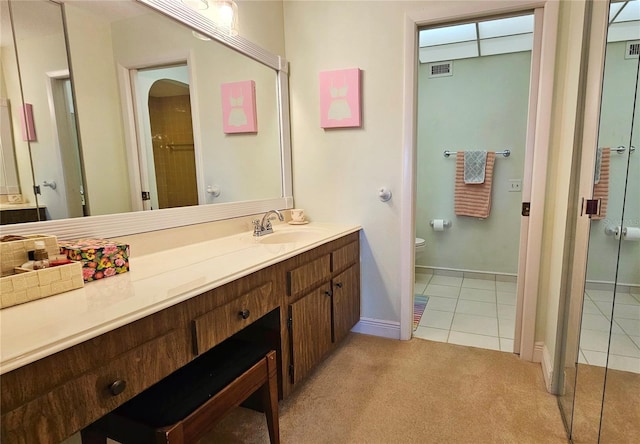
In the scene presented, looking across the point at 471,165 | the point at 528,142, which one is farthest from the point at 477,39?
the point at 528,142

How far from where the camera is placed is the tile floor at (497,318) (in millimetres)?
1337

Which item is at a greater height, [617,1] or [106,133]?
[617,1]

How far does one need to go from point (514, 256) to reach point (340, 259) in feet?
7.74

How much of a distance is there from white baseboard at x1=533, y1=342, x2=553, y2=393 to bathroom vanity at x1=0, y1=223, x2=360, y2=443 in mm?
1191

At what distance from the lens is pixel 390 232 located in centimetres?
232

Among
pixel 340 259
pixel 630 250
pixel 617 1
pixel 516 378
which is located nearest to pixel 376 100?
pixel 340 259

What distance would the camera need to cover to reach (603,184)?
4.51 ft

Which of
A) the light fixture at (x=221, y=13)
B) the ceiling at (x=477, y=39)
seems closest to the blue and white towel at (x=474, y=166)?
the ceiling at (x=477, y=39)

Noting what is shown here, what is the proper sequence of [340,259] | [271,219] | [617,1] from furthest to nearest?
[271,219] < [340,259] < [617,1]

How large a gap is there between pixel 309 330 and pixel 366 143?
1251 mm

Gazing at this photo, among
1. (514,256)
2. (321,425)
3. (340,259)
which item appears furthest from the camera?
(514,256)

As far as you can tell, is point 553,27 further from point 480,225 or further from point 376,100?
point 480,225

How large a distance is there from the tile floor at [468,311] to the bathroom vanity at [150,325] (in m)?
1.10

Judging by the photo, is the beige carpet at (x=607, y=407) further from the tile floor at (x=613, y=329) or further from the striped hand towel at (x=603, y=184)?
the striped hand towel at (x=603, y=184)
